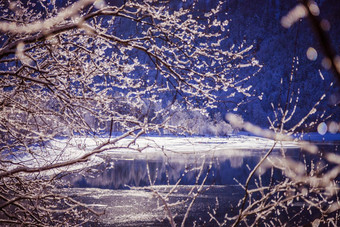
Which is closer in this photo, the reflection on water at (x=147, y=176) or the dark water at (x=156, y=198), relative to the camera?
the dark water at (x=156, y=198)

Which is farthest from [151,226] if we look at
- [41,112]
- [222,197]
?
[41,112]

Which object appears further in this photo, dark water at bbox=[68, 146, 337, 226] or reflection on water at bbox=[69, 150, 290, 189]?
reflection on water at bbox=[69, 150, 290, 189]

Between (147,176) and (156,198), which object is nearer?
(156,198)

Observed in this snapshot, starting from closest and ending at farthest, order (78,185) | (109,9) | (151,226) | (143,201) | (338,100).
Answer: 1. (338,100)
2. (109,9)
3. (151,226)
4. (143,201)
5. (78,185)

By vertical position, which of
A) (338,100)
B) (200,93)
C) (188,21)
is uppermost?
(188,21)

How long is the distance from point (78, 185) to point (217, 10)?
23.0 metres

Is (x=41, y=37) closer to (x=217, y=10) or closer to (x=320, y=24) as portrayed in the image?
(x=217, y=10)

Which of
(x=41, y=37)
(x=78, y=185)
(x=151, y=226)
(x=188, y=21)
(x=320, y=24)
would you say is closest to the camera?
(x=320, y=24)

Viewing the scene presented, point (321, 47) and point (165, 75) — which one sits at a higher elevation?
point (165, 75)

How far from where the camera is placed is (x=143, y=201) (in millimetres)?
21047

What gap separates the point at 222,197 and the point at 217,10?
756 inches

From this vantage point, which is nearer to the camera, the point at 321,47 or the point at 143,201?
the point at 321,47

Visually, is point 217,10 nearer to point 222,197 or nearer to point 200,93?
point 200,93

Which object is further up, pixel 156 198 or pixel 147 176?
pixel 147 176
